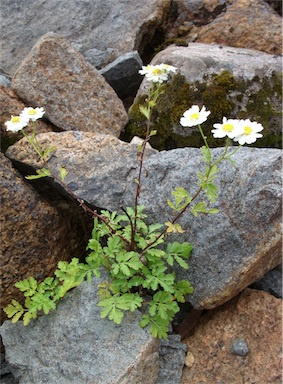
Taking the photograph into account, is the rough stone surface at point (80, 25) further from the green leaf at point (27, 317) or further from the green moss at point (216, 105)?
the green leaf at point (27, 317)

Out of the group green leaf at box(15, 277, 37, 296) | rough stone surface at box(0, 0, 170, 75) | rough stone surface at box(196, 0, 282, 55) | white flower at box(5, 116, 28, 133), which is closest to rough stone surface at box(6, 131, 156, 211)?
green leaf at box(15, 277, 37, 296)

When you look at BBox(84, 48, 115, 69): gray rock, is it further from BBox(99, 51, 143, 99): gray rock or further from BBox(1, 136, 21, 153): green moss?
BBox(1, 136, 21, 153): green moss

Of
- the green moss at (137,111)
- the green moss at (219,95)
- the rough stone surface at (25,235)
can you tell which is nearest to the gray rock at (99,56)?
the green moss at (137,111)

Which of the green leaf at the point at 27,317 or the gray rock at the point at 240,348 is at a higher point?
the green leaf at the point at 27,317

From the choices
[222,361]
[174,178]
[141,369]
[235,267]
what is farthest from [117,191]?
Result: [222,361]

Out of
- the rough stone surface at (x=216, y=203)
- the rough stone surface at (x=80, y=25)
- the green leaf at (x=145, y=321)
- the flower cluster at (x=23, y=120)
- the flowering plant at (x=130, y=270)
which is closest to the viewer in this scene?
the flower cluster at (x=23, y=120)

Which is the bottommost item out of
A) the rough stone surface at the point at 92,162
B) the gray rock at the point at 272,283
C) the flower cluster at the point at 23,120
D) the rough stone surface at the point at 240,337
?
the gray rock at the point at 272,283
